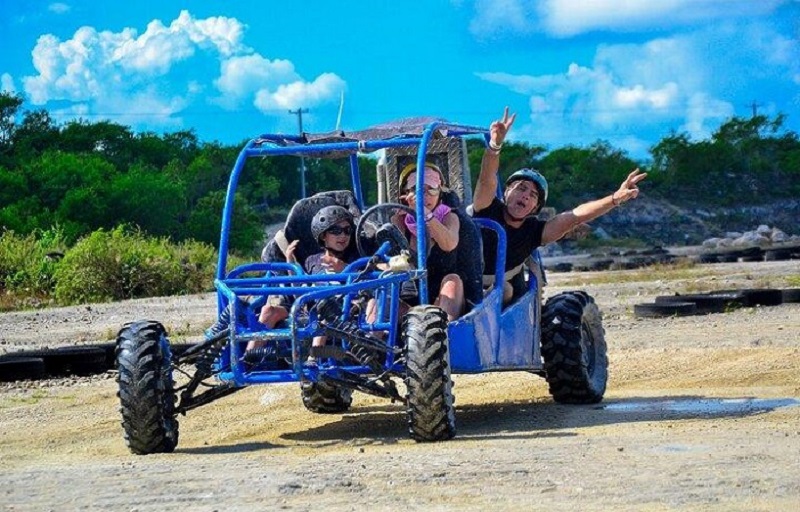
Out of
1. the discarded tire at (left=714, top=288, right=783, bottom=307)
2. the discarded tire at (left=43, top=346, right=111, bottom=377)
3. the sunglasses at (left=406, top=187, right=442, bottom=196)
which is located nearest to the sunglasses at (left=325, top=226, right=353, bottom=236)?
the sunglasses at (left=406, top=187, right=442, bottom=196)

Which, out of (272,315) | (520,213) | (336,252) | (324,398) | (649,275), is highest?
(520,213)

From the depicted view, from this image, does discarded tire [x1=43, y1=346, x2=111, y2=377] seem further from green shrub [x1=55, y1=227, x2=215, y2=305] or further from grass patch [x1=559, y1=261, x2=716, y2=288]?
grass patch [x1=559, y1=261, x2=716, y2=288]

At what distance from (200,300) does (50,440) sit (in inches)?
771

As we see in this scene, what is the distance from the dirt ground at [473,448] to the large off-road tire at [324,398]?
0.35ft

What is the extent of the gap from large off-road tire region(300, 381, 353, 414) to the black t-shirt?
5.75 ft

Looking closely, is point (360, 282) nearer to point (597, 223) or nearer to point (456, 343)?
A: point (456, 343)

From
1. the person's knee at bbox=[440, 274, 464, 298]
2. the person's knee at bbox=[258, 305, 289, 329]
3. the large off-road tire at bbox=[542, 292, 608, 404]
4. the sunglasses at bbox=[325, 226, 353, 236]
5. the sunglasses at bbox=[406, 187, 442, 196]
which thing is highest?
the sunglasses at bbox=[406, 187, 442, 196]

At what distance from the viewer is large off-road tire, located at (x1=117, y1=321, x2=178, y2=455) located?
1086 cm

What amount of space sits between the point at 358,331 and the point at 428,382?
61cm

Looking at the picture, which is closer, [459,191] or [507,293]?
[507,293]

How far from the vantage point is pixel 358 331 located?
11086 millimetres

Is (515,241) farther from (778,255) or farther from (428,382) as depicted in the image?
(778,255)

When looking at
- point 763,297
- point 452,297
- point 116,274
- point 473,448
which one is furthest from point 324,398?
point 116,274

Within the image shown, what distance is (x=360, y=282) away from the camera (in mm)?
11070
